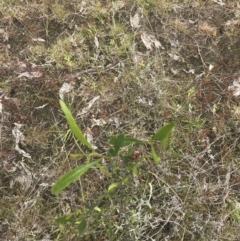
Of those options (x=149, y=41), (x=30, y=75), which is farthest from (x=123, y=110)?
(x=30, y=75)

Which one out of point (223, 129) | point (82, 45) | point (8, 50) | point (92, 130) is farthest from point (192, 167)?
point (8, 50)

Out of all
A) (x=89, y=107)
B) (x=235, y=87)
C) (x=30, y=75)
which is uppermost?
(x=30, y=75)

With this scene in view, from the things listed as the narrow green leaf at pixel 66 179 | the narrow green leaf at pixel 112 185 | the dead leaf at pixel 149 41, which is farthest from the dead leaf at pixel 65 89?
the narrow green leaf at pixel 66 179

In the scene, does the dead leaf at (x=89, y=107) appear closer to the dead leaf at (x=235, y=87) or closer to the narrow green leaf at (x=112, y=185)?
the narrow green leaf at (x=112, y=185)

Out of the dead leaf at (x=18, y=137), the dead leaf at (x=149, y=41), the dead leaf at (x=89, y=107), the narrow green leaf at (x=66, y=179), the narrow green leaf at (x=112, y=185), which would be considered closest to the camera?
the narrow green leaf at (x=66, y=179)

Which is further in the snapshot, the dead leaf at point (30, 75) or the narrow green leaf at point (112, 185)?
the dead leaf at point (30, 75)

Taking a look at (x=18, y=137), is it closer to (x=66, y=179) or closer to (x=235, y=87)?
(x=66, y=179)

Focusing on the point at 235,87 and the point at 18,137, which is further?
the point at 235,87

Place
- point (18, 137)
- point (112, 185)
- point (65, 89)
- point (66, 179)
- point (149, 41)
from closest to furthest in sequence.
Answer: point (66, 179), point (112, 185), point (18, 137), point (65, 89), point (149, 41)

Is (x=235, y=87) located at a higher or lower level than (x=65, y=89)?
lower
